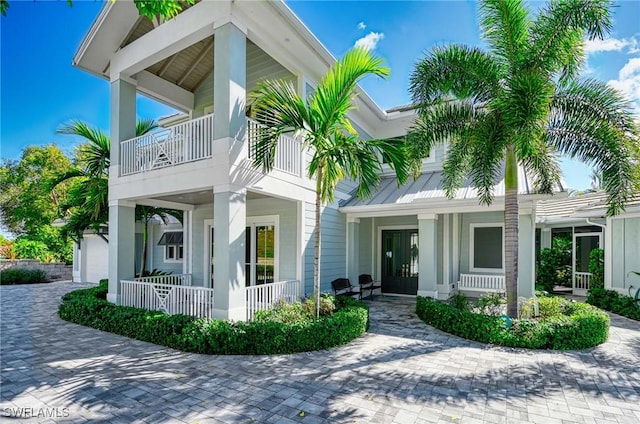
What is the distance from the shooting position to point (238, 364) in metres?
5.59

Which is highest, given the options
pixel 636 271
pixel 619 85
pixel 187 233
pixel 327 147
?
pixel 619 85

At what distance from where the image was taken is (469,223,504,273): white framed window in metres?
11.3

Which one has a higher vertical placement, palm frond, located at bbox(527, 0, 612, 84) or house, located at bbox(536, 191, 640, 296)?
palm frond, located at bbox(527, 0, 612, 84)

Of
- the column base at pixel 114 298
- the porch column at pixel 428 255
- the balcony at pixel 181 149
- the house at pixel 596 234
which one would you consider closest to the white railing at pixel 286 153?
the balcony at pixel 181 149

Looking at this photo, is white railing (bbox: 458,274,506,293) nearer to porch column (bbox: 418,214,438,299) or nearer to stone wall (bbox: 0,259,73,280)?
porch column (bbox: 418,214,438,299)

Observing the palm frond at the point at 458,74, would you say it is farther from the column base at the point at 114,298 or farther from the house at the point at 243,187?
the column base at the point at 114,298

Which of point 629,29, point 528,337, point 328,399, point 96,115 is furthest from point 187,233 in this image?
point 629,29

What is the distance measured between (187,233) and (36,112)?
19.1 ft

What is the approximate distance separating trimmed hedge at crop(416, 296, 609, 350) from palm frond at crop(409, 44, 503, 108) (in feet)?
15.5

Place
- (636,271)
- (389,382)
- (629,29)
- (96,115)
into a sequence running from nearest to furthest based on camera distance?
(389,382)
(629,29)
(636,271)
(96,115)

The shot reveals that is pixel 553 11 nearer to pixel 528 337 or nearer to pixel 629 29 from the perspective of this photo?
pixel 629 29

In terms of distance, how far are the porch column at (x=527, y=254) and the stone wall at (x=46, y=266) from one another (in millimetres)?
23322

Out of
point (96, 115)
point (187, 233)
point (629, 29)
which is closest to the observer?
point (629, 29)

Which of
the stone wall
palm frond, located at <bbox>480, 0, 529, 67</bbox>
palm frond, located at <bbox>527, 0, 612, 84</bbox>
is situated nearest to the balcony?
palm frond, located at <bbox>480, 0, 529, 67</bbox>
